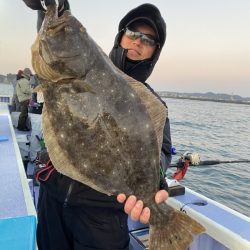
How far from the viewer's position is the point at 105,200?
259 cm

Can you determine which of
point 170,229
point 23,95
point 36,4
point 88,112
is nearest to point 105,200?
point 170,229

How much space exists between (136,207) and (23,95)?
11.0 metres

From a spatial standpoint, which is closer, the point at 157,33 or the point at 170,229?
the point at 170,229

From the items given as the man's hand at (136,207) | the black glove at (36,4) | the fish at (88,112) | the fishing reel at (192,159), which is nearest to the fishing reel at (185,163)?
the fishing reel at (192,159)

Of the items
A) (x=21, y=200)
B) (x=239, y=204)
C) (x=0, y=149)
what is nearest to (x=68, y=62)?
(x=21, y=200)

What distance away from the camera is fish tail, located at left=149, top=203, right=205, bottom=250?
7.51 ft

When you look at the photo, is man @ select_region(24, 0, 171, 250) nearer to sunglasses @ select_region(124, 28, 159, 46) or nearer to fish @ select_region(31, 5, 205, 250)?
sunglasses @ select_region(124, 28, 159, 46)

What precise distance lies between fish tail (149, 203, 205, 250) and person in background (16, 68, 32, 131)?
922cm

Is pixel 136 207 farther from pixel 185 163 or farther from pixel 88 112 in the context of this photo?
pixel 185 163

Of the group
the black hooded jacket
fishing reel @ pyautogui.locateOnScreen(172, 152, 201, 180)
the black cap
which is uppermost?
the black cap

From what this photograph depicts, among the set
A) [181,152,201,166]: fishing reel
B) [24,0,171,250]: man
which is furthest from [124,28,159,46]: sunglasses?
[181,152,201,166]: fishing reel

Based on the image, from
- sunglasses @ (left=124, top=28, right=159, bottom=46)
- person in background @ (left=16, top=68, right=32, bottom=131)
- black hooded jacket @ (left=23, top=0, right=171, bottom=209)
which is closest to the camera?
black hooded jacket @ (left=23, top=0, right=171, bottom=209)

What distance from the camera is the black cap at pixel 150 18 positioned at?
311 cm

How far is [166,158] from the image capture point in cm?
281
